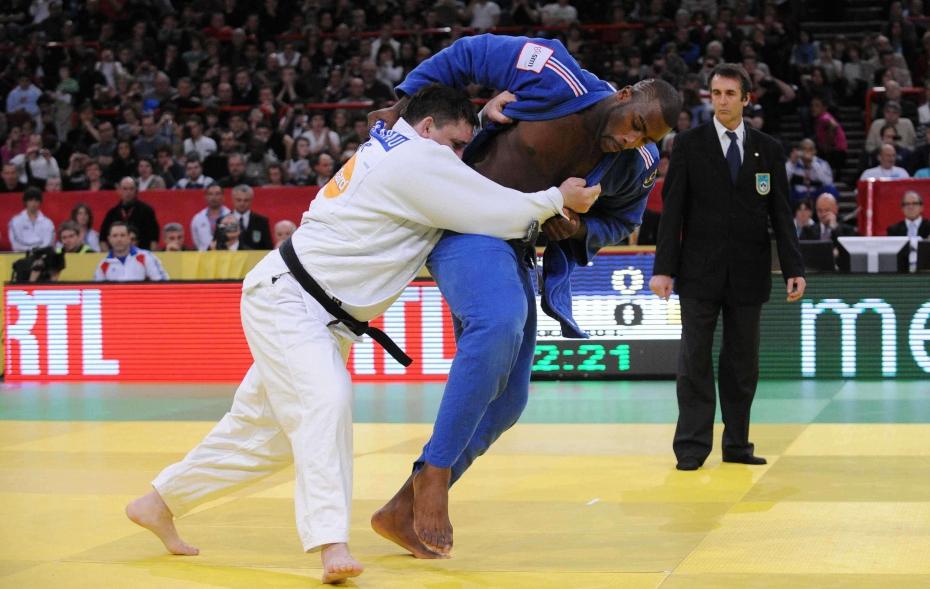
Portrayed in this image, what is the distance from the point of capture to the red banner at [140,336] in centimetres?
1197

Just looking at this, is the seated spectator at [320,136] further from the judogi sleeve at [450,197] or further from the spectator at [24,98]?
the judogi sleeve at [450,197]

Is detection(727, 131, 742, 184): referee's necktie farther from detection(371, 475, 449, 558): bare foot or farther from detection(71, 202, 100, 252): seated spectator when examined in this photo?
detection(71, 202, 100, 252): seated spectator

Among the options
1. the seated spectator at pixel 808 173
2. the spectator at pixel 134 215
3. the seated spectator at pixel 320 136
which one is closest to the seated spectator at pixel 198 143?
the seated spectator at pixel 320 136

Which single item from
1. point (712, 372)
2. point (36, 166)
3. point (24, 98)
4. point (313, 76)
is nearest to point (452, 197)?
point (712, 372)

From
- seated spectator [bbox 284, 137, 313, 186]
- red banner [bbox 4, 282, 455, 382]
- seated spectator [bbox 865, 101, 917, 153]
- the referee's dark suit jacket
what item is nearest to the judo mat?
the referee's dark suit jacket

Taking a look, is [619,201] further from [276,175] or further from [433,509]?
[276,175]

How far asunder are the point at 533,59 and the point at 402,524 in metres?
1.77

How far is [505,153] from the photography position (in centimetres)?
502

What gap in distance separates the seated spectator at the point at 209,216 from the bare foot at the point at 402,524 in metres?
10.4

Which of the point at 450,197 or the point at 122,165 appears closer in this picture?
the point at 450,197

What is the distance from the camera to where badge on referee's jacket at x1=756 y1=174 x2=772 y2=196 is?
6965 mm

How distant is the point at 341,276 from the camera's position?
177 inches

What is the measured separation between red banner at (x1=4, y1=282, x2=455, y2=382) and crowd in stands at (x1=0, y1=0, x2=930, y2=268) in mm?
2624

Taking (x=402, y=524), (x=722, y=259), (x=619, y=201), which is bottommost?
(x=402, y=524)
